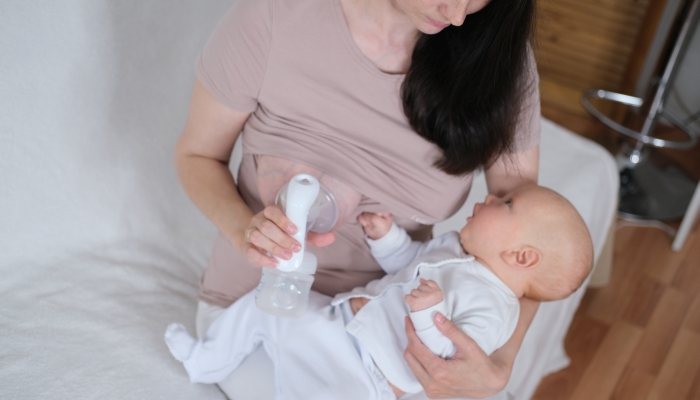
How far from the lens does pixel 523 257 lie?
3.71 ft

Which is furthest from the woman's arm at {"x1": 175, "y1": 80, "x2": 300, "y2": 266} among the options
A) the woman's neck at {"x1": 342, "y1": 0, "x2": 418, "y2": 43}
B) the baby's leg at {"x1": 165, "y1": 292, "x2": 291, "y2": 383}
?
the woman's neck at {"x1": 342, "y1": 0, "x2": 418, "y2": 43}

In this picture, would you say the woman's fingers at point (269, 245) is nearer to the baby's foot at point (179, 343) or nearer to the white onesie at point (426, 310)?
the white onesie at point (426, 310)

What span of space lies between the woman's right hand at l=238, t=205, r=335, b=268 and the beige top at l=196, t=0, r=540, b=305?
200 mm

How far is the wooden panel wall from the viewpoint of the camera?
2803 millimetres

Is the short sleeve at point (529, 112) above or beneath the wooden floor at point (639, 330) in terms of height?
above

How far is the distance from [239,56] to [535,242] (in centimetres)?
61

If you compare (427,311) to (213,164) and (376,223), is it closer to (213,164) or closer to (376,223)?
(376,223)

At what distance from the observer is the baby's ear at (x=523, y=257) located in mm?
1122

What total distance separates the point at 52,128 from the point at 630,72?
96.6 inches

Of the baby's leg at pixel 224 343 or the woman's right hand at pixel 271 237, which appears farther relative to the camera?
the baby's leg at pixel 224 343

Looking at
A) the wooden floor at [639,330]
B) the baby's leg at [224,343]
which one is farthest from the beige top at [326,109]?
the wooden floor at [639,330]

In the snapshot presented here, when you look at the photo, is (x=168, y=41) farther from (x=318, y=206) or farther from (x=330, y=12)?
(x=318, y=206)

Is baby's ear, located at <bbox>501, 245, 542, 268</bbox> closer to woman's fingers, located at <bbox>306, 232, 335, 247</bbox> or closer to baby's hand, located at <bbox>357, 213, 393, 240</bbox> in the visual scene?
baby's hand, located at <bbox>357, 213, 393, 240</bbox>

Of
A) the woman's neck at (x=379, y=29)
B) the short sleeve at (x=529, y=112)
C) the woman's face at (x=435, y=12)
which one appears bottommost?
the short sleeve at (x=529, y=112)
